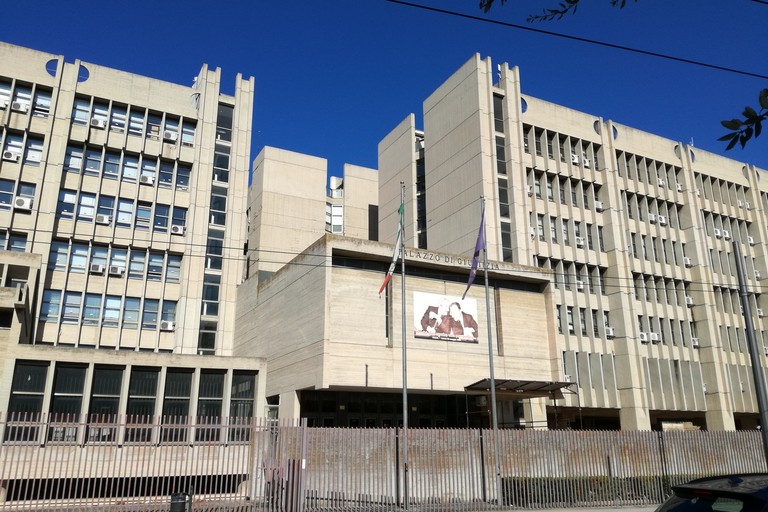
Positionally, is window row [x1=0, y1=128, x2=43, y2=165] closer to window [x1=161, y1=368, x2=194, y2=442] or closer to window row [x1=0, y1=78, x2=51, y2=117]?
window row [x1=0, y1=78, x2=51, y2=117]

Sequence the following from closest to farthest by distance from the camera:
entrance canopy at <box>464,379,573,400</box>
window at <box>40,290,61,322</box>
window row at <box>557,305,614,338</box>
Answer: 1. entrance canopy at <box>464,379,573,400</box>
2. window at <box>40,290,61,322</box>
3. window row at <box>557,305,614,338</box>

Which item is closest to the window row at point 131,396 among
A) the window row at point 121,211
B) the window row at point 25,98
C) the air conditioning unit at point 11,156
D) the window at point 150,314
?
the window at point 150,314

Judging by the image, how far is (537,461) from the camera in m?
23.5

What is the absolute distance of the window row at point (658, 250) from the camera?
52750 mm

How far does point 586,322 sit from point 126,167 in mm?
34157

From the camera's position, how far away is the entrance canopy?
34.9 meters

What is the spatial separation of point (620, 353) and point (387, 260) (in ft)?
68.8

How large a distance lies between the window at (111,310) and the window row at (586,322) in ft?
96.7

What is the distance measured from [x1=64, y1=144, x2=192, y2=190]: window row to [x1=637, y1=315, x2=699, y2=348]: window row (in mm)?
35323

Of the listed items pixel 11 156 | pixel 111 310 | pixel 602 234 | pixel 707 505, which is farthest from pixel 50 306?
pixel 707 505

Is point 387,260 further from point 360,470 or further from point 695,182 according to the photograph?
point 695,182

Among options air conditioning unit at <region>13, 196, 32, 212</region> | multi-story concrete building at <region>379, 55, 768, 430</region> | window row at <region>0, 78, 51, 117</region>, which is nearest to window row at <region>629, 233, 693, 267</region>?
multi-story concrete building at <region>379, 55, 768, 430</region>

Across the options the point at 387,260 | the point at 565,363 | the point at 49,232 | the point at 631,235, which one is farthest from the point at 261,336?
the point at 631,235

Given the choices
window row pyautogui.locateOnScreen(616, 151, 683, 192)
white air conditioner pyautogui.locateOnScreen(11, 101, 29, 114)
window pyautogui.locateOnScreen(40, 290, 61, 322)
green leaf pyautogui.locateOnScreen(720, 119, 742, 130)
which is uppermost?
window row pyautogui.locateOnScreen(616, 151, 683, 192)
